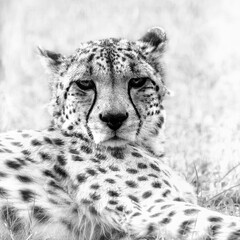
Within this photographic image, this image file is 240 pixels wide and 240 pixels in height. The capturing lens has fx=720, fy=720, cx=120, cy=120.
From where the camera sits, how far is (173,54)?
417 inches

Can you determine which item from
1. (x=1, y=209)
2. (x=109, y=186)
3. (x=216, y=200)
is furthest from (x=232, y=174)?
(x=1, y=209)

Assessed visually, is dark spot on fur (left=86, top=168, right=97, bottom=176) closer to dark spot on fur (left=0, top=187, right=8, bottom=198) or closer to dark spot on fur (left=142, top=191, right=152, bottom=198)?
dark spot on fur (left=142, top=191, right=152, bottom=198)

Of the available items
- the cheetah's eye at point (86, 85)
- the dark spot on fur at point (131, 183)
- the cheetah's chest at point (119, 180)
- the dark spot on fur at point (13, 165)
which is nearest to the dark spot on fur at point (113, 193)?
the cheetah's chest at point (119, 180)

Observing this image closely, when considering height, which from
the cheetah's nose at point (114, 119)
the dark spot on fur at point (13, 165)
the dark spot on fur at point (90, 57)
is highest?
the dark spot on fur at point (90, 57)

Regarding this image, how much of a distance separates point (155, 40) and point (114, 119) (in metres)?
1.04

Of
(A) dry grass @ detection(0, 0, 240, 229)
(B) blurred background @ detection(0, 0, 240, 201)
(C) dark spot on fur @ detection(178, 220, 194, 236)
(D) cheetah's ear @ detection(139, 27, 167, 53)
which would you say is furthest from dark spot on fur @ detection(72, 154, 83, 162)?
(B) blurred background @ detection(0, 0, 240, 201)

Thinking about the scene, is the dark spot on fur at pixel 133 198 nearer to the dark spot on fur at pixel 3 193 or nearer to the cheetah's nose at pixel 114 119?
the cheetah's nose at pixel 114 119

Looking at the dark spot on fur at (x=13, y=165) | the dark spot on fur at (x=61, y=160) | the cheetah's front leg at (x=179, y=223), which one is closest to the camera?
the cheetah's front leg at (x=179, y=223)

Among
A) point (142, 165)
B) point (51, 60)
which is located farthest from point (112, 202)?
point (51, 60)

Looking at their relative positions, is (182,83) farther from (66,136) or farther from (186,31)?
(66,136)

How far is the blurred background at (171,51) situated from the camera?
320 inches

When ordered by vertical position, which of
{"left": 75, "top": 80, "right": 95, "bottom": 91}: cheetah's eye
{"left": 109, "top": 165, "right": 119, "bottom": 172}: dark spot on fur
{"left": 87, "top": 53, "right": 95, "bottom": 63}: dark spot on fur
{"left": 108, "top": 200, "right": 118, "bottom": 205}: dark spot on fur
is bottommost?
{"left": 108, "top": 200, "right": 118, "bottom": 205}: dark spot on fur

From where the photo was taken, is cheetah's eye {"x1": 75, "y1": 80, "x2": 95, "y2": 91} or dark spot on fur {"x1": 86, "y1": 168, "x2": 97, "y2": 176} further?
cheetah's eye {"x1": 75, "y1": 80, "x2": 95, "y2": 91}

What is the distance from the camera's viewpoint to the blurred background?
8.13 metres
